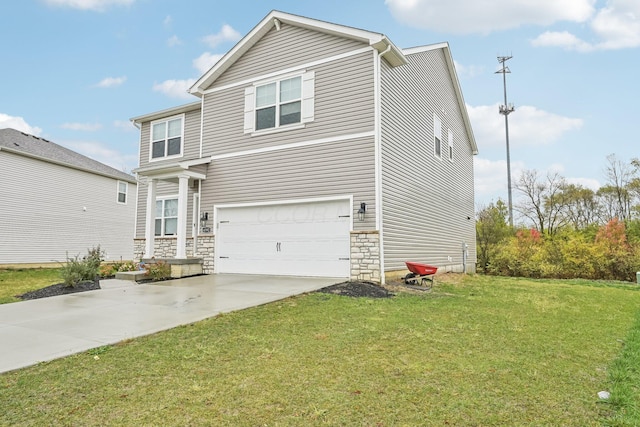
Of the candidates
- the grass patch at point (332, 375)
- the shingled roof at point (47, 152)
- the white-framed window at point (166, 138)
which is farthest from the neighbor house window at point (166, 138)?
the grass patch at point (332, 375)

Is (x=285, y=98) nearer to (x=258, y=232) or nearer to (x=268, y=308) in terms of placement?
(x=258, y=232)

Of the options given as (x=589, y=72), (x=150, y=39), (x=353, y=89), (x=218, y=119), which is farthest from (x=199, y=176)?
(x=589, y=72)

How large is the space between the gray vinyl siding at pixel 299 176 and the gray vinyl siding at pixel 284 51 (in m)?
2.64

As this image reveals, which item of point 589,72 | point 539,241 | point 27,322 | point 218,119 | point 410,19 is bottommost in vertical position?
point 27,322

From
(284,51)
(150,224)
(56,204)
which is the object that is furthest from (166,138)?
(56,204)

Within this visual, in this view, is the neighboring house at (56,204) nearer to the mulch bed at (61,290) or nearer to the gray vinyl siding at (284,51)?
the mulch bed at (61,290)

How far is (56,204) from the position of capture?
61.2ft

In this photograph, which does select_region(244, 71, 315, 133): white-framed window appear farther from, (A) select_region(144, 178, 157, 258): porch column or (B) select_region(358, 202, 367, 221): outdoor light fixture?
(A) select_region(144, 178, 157, 258): porch column

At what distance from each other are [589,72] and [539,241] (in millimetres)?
7615

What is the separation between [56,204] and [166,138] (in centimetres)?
874

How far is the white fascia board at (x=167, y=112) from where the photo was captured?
1347cm

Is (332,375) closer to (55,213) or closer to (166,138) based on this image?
(166,138)

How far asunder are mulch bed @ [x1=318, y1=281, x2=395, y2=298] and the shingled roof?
16.8 metres

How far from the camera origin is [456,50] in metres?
15.1
